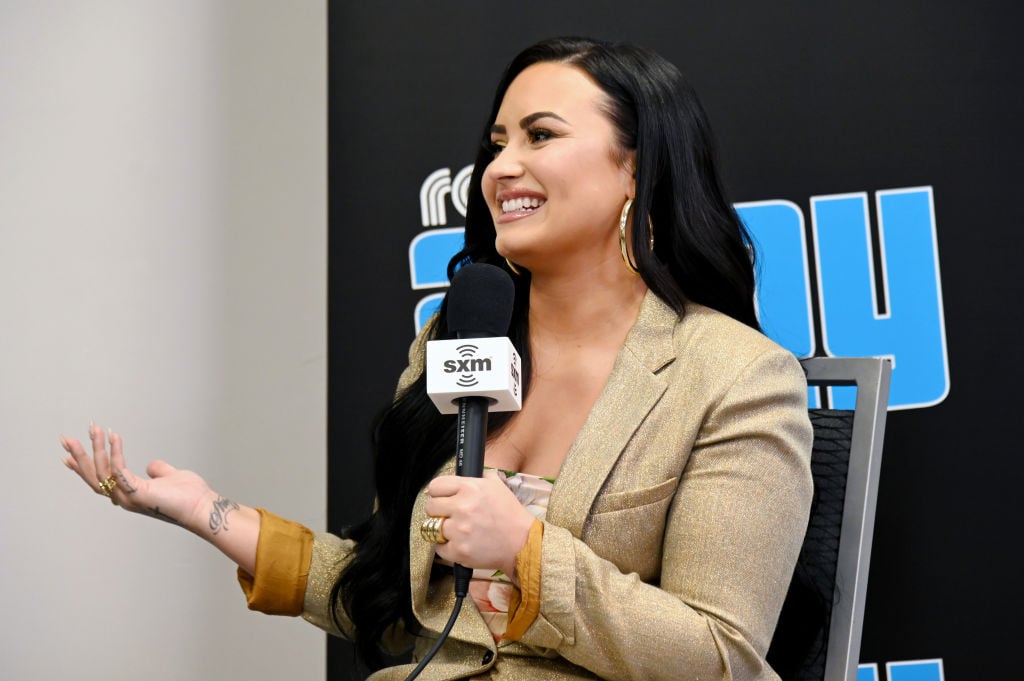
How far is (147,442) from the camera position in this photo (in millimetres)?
2766

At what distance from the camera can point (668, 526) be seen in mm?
1627

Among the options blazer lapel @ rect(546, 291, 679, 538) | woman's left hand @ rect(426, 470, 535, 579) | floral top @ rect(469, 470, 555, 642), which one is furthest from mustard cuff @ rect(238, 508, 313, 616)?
woman's left hand @ rect(426, 470, 535, 579)

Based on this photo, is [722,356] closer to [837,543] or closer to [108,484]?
[837,543]

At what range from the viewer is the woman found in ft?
4.90

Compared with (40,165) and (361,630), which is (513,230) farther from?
(40,165)

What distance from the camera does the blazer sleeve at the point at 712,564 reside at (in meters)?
1.46

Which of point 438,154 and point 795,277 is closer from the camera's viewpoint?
point 795,277

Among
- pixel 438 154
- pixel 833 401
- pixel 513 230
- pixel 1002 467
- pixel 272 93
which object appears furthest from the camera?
pixel 272 93

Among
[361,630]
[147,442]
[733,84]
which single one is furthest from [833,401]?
[147,442]

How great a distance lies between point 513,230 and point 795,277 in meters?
0.84

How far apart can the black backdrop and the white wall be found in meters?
0.14

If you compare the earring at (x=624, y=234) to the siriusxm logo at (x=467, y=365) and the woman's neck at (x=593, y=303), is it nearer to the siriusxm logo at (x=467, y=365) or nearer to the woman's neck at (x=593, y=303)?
the woman's neck at (x=593, y=303)

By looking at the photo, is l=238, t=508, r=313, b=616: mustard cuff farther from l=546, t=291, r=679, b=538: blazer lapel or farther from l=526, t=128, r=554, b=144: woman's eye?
l=526, t=128, r=554, b=144: woman's eye

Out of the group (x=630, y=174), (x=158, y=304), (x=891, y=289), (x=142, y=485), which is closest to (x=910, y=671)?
(x=891, y=289)
